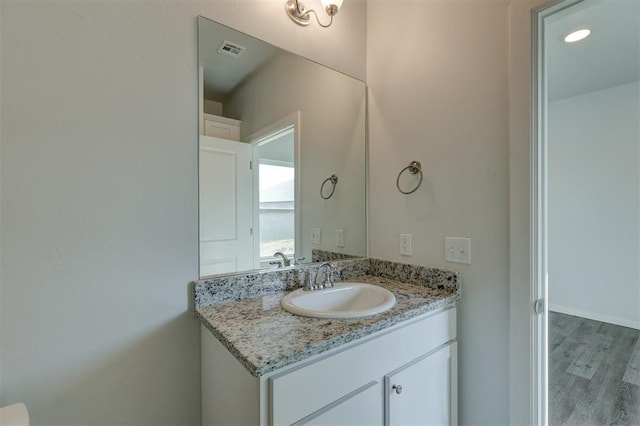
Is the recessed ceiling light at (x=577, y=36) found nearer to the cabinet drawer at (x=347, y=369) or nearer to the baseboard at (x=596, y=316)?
the cabinet drawer at (x=347, y=369)

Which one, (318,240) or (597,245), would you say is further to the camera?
(597,245)

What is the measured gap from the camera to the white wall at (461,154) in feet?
3.96

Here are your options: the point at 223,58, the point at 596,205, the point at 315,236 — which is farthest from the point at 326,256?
the point at 596,205

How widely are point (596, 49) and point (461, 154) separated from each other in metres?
1.96

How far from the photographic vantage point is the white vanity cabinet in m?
0.76

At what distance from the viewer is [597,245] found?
309 centimetres

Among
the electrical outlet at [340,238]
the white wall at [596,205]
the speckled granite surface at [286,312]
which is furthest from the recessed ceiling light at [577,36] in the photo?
the electrical outlet at [340,238]

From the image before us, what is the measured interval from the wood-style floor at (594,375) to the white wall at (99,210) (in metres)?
2.10

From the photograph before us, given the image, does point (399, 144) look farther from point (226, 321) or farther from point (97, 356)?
point (97, 356)

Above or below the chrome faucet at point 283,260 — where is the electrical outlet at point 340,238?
above

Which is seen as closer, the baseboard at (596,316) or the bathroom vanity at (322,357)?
the bathroom vanity at (322,357)

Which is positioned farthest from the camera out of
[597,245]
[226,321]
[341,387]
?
[597,245]

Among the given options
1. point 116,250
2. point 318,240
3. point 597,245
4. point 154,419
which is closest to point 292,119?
point 318,240

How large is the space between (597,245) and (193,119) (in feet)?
13.1
